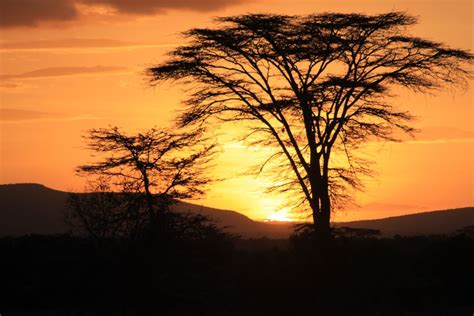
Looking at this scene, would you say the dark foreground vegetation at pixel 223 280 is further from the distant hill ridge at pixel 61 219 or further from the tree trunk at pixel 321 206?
the distant hill ridge at pixel 61 219

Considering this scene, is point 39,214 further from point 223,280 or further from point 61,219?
point 223,280

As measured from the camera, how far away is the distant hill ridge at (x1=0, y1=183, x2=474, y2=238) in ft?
371

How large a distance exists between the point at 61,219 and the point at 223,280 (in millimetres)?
80938

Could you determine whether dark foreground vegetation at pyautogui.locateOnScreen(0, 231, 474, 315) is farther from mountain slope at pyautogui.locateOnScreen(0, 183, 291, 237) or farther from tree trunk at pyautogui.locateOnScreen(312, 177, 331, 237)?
mountain slope at pyautogui.locateOnScreen(0, 183, 291, 237)

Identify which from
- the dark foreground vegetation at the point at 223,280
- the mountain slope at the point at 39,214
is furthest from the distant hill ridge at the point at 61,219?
the dark foreground vegetation at the point at 223,280

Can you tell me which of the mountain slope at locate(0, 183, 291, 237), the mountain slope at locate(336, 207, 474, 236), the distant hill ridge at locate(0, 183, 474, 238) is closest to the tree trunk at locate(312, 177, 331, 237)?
the mountain slope at locate(0, 183, 291, 237)

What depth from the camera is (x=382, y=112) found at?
4316 cm

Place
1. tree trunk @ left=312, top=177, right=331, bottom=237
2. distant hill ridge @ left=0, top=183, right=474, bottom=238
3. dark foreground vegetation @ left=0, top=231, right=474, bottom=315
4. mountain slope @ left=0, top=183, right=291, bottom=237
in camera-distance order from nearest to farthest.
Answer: dark foreground vegetation @ left=0, top=231, right=474, bottom=315 → tree trunk @ left=312, top=177, right=331, bottom=237 → mountain slope @ left=0, top=183, right=291, bottom=237 → distant hill ridge @ left=0, top=183, right=474, bottom=238

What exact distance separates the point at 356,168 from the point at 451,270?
7.07 metres

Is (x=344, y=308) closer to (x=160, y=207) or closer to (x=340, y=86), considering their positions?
(x=160, y=207)

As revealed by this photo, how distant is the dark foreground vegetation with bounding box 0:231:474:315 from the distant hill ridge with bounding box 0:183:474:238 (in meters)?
72.0

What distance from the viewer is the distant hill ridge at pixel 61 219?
113 metres

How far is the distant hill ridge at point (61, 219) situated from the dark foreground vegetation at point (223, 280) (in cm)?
7201

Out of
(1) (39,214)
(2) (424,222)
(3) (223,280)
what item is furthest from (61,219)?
(3) (223,280)
